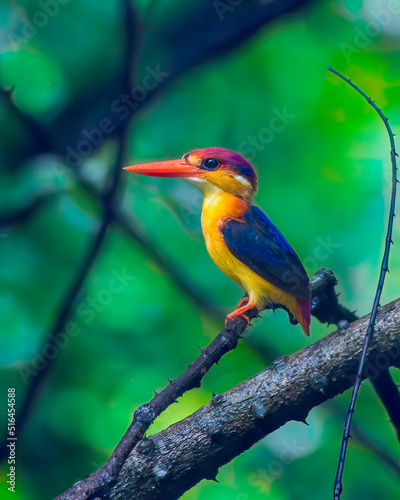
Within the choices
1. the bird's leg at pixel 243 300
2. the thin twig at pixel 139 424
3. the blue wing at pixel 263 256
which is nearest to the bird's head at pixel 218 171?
the blue wing at pixel 263 256

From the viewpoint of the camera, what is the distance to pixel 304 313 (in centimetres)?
150

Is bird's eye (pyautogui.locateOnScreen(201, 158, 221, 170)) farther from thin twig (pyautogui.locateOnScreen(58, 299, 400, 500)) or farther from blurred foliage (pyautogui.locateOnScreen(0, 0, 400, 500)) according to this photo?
thin twig (pyautogui.locateOnScreen(58, 299, 400, 500))

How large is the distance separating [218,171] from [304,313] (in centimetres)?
50

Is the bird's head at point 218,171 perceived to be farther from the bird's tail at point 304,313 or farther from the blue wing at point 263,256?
the bird's tail at point 304,313

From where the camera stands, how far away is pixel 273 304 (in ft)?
5.06

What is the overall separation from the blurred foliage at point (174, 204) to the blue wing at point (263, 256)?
19cm

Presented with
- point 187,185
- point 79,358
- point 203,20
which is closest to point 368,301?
point 187,185

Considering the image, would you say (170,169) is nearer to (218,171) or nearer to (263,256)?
(218,171)

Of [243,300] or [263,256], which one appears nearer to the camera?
[263,256]

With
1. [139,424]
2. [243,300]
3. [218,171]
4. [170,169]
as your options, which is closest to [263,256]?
[243,300]

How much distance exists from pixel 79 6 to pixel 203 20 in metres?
0.44

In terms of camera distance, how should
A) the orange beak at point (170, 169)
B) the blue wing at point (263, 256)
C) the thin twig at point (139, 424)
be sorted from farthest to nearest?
1. the orange beak at point (170, 169)
2. the blue wing at point (263, 256)
3. the thin twig at point (139, 424)

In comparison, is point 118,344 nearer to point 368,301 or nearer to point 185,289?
point 185,289

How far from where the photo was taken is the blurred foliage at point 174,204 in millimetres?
1605
